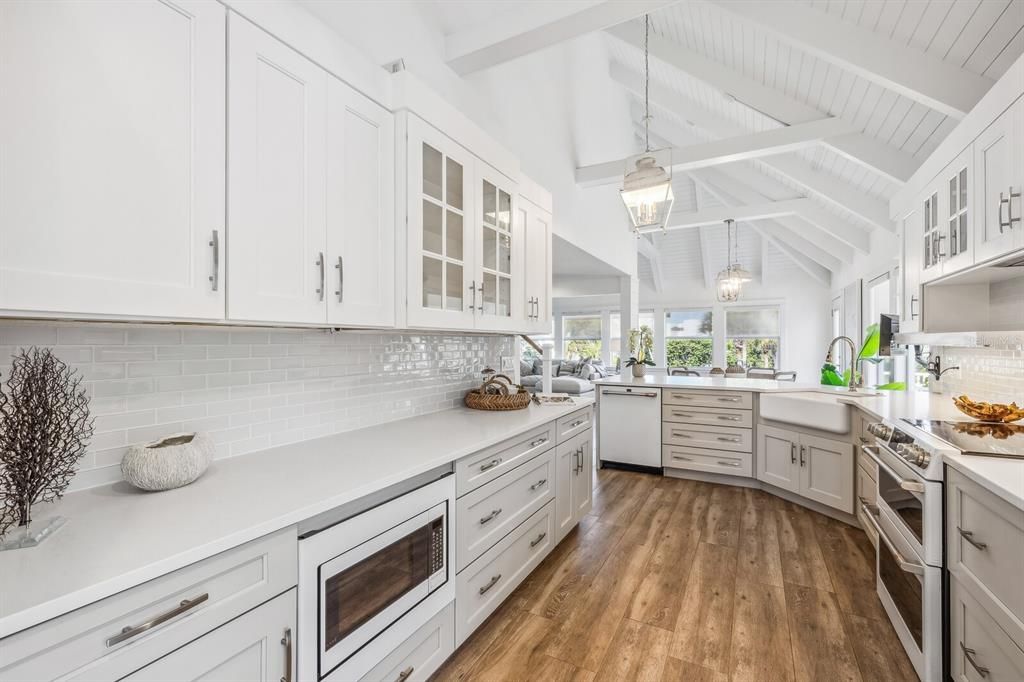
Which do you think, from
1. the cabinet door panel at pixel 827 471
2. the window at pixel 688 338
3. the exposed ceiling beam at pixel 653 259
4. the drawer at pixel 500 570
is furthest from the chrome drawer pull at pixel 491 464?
the window at pixel 688 338

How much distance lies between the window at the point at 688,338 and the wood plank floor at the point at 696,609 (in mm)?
6825

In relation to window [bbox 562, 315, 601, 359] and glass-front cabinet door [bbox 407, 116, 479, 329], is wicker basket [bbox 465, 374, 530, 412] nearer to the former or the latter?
glass-front cabinet door [bbox 407, 116, 479, 329]

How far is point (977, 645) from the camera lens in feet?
4.36

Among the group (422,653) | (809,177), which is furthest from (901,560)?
(809,177)

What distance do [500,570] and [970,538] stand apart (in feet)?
5.35

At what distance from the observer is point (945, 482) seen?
1531 millimetres

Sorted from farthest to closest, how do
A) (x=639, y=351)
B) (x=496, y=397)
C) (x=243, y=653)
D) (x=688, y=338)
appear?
(x=688, y=338) → (x=639, y=351) → (x=496, y=397) → (x=243, y=653)

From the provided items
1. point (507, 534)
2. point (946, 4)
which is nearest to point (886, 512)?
point (507, 534)

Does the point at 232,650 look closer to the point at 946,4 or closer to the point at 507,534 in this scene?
the point at 507,534

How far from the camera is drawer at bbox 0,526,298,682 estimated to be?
71 cm

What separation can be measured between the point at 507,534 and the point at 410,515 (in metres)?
0.73

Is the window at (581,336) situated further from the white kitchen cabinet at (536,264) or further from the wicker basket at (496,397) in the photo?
the wicker basket at (496,397)

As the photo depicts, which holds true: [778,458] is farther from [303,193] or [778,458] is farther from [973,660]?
[303,193]

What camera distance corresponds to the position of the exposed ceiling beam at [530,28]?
7.32 feet
